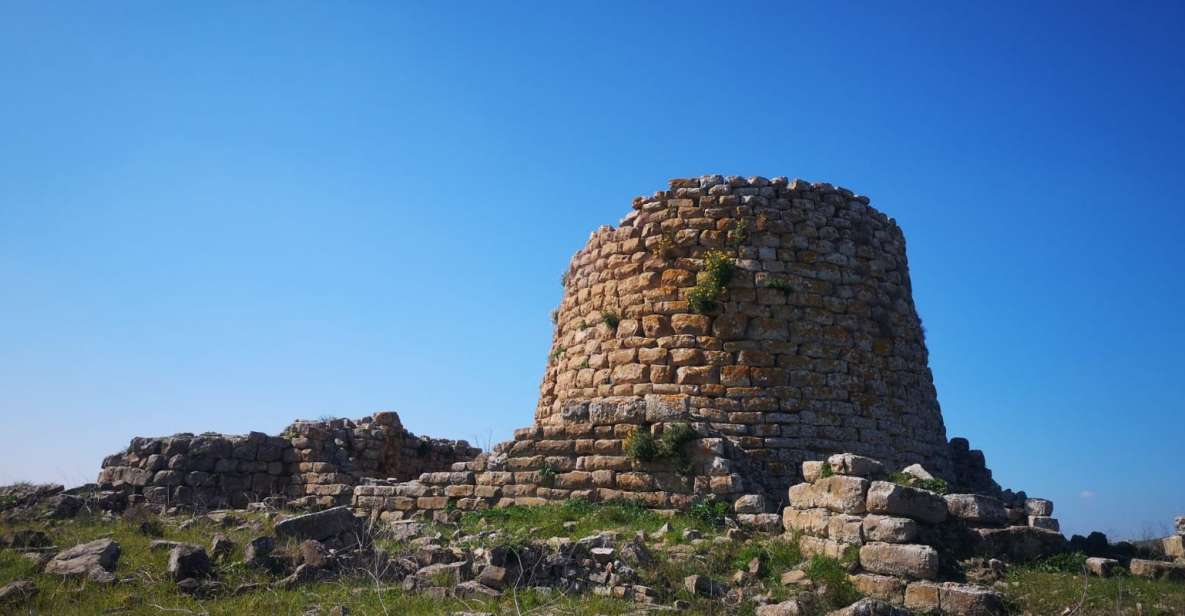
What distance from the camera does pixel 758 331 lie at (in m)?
10.4

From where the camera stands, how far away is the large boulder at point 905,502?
655 centimetres

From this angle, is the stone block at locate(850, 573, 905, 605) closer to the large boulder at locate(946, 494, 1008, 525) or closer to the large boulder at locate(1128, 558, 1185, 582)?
the large boulder at locate(946, 494, 1008, 525)

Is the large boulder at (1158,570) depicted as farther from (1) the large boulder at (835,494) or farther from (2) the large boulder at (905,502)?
(1) the large boulder at (835,494)

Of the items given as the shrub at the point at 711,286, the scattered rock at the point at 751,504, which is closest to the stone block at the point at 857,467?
the scattered rock at the point at 751,504

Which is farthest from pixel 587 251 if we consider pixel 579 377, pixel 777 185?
pixel 777 185

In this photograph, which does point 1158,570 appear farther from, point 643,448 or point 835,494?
point 643,448

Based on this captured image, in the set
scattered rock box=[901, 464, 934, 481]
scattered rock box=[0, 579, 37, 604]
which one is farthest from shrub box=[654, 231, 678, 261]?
scattered rock box=[0, 579, 37, 604]

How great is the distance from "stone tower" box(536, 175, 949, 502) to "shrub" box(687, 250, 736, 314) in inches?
0.8

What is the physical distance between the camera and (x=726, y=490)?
28.1 feet

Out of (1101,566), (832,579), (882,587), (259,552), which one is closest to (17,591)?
(259,552)

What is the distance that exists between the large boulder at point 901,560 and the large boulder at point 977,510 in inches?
28.5

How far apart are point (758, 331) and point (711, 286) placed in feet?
2.86

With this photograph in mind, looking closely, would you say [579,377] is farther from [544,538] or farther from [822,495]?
[822,495]

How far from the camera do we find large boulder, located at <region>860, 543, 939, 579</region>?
6.02m
